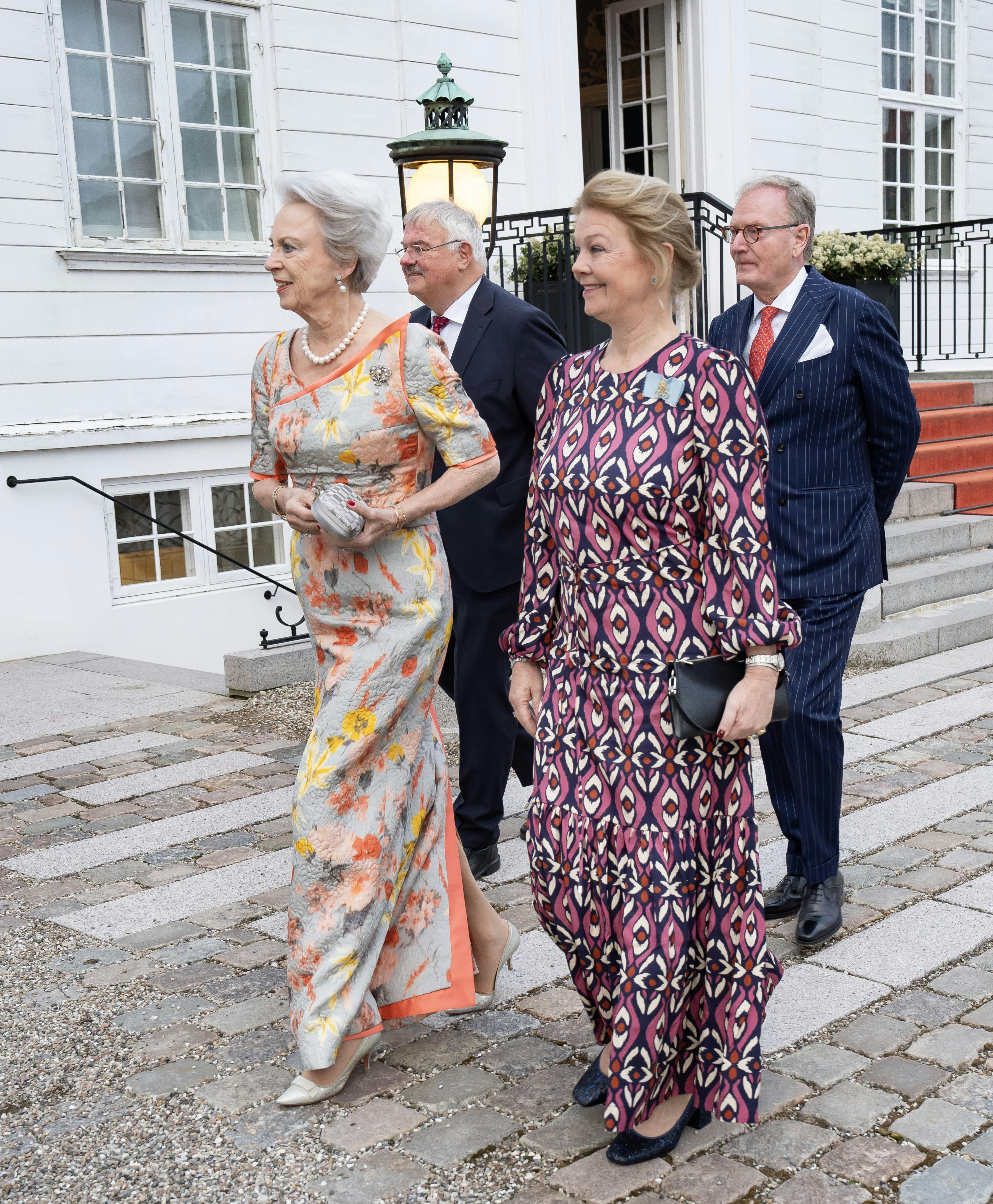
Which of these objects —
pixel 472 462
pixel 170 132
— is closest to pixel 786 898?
pixel 472 462

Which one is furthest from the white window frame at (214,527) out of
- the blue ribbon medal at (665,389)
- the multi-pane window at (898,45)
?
the multi-pane window at (898,45)

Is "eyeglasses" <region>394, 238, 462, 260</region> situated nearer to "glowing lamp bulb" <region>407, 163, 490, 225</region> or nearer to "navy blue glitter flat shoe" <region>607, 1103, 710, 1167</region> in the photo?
"navy blue glitter flat shoe" <region>607, 1103, 710, 1167</region>

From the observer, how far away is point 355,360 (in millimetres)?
2910

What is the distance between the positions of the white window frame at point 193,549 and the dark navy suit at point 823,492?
556 centimetres

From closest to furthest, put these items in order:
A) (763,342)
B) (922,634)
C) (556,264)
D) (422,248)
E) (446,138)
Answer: (763,342)
(422,248)
(446,138)
(922,634)
(556,264)

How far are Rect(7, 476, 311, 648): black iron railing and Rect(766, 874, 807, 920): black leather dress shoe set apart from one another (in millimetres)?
3553

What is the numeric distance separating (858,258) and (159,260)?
6016 mm

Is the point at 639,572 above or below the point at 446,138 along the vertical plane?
below

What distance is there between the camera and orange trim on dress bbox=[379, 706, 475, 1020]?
303cm

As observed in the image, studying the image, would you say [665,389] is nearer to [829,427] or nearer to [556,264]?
[829,427]

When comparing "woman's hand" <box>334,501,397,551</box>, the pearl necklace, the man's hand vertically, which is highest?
the pearl necklace

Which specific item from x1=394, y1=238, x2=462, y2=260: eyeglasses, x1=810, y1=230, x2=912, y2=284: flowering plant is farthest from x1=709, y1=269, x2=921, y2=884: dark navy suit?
x1=810, y1=230, x2=912, y2=284: flowering plant

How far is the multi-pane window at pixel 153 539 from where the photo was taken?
333 inches

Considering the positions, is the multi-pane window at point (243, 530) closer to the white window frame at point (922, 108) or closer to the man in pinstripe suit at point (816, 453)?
the man in pinstripe suit at point (816, 453)
